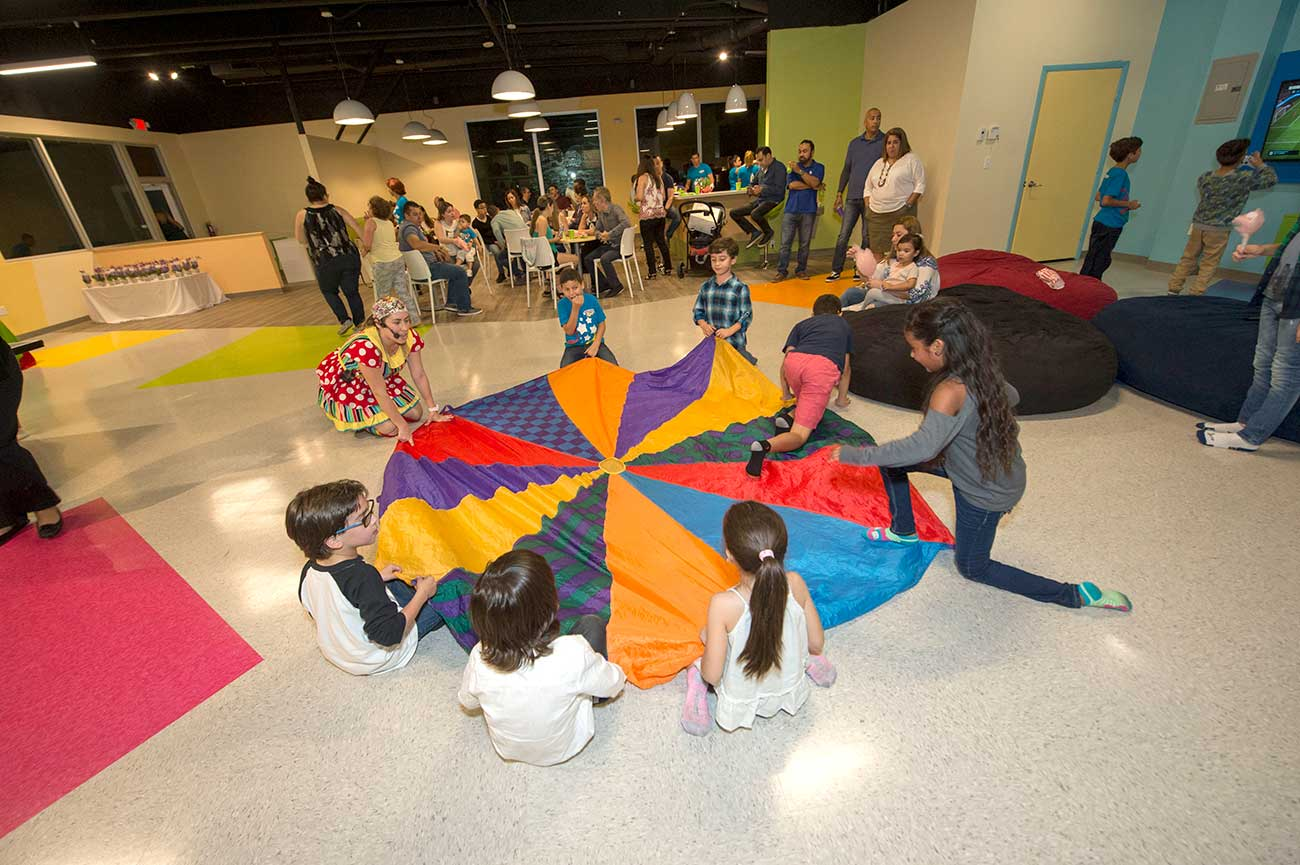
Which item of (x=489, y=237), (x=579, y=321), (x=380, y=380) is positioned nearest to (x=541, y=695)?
(x=380, y=380)

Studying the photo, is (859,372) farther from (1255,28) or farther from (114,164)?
(114,164)

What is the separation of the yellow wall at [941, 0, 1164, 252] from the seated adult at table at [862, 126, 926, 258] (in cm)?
48

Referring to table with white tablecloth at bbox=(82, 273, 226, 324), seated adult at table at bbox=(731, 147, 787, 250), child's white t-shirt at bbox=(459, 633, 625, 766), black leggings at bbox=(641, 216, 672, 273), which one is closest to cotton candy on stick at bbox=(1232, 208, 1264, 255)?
child's white t-shirt at bbox=(459, 633, 625, 766)

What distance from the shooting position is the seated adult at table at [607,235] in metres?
7.02

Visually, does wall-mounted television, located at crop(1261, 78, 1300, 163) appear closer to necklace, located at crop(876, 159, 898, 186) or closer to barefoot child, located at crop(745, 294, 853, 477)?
necklace, located at crop(876, 159, 898, 186)

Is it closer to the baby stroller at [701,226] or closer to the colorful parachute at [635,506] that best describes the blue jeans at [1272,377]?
the colorful parachute at [635,506]

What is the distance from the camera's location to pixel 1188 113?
6.11m

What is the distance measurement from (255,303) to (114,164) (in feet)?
11.8

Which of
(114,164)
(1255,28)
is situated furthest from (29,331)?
(1255,28)

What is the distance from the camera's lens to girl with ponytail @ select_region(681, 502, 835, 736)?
4.53 feet

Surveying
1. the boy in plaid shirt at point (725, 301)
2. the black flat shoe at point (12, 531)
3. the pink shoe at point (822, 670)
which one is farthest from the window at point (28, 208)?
the pink shoe at point (822, 670)

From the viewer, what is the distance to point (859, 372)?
11.8 feet

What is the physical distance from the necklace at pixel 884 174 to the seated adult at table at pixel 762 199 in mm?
1497

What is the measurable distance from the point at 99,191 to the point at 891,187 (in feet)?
41.3
